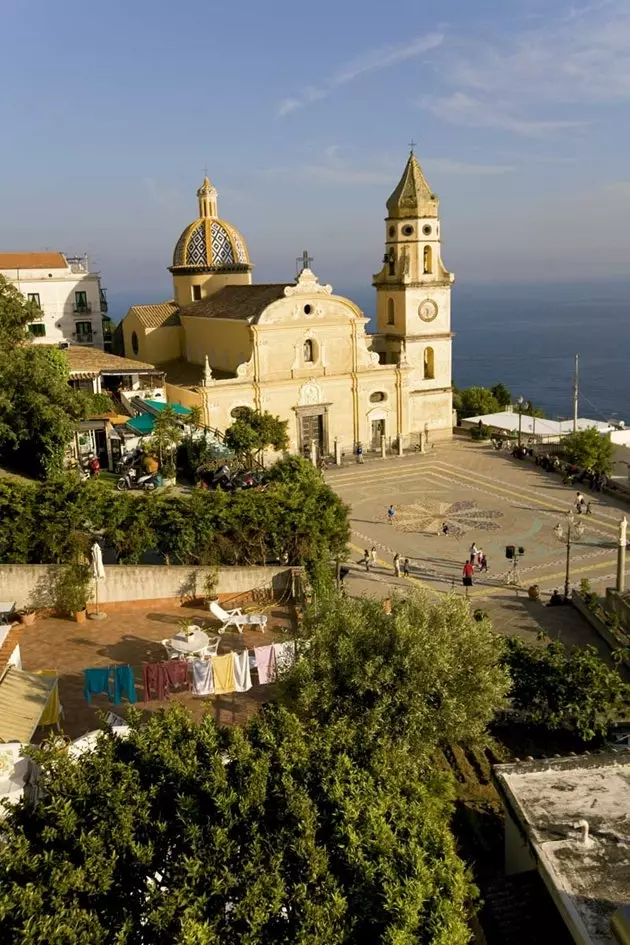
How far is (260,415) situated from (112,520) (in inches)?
652

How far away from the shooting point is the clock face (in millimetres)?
45844

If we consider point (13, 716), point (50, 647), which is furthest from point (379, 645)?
point (50, 647)

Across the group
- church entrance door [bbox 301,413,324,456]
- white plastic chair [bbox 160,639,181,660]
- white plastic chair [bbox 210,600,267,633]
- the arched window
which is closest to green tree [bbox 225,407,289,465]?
church entrance door [bbox 301,413,324,456]

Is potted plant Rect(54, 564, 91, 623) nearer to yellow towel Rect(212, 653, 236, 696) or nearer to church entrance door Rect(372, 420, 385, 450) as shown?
yellow towel Rect(212, 653, 236, 696)

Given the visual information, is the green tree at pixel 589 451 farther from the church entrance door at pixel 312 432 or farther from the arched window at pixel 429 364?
the church entrance door at pixel 312 432

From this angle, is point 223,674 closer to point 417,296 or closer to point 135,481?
point 135,481

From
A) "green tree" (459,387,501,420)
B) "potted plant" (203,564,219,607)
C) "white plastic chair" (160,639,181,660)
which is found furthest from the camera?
"green tree" (459,387,501,420)

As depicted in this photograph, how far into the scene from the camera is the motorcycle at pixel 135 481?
30.4m

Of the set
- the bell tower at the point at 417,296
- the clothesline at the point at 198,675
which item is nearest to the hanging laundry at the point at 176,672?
the clothesline at the point at 198,675

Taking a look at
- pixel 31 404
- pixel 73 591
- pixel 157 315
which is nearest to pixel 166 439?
pixel 31 404

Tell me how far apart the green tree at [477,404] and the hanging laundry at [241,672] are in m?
44.0

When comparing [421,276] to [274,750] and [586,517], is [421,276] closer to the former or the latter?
[586,517]

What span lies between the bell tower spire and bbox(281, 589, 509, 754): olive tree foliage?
139ft

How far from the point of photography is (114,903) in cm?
781
